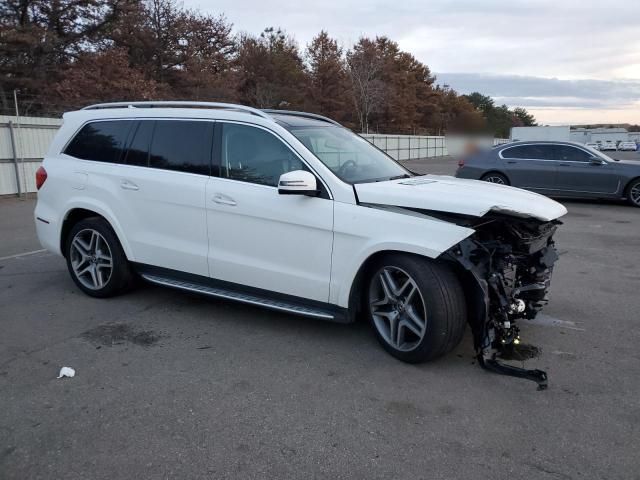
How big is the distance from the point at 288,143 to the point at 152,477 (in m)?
2.63

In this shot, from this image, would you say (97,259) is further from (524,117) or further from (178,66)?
(524,117)

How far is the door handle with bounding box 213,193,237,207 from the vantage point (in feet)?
14.8

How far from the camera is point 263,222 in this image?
438cm

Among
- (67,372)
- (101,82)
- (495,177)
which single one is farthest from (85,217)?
(101,82)

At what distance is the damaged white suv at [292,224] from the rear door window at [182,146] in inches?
0.5

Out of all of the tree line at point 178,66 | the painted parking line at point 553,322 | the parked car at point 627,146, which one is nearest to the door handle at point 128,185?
the painted parking line at point 553,322

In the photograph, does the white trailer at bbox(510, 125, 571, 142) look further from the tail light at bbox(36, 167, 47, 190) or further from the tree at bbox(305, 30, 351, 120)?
the tail light at bbox(36, 167, 47, 190)

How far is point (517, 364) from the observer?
13.0 ft

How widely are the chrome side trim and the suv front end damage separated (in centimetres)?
110

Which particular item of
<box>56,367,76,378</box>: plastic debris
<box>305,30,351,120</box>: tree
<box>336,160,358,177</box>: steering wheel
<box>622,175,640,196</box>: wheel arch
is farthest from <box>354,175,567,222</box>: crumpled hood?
<box>305,30,351,120</box>: tree

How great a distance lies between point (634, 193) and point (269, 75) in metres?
35.1

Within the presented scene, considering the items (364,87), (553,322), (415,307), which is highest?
(364,87)

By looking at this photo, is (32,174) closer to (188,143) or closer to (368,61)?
(188,143)

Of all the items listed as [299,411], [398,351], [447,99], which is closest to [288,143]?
[398,351]
